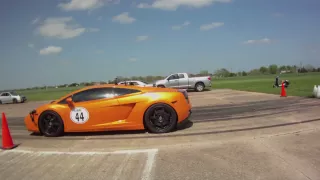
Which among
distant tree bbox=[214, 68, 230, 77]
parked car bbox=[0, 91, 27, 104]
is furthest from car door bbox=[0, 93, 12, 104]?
distant tree bbox=[214, 68, 230, 77]

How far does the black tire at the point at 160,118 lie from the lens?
24.9ft

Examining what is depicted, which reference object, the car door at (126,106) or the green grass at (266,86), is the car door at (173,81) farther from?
the car door at (126,106)

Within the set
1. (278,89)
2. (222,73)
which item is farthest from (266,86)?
(222,73)

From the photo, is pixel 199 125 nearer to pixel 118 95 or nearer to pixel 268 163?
pixel 118 95

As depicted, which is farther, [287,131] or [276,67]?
[276,67]

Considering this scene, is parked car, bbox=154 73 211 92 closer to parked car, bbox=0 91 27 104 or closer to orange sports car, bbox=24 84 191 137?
parked car, bbox=0 91 27 104

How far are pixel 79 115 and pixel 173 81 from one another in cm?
1906

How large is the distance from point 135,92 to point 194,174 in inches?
145

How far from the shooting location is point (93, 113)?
304 inches

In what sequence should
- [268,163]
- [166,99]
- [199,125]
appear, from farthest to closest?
[199,125] < [166,99] < [268,163]

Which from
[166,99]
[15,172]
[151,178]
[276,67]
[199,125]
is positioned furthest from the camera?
→ [276,67]

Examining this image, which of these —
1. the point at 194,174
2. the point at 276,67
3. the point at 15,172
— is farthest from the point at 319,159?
the point at 276,67

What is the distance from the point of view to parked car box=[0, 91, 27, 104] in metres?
32.1

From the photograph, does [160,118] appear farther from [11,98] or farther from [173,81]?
[11,98]
